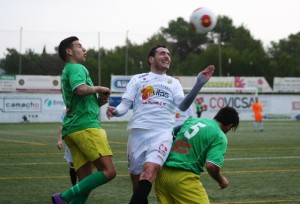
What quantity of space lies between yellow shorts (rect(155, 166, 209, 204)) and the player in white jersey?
0.54m

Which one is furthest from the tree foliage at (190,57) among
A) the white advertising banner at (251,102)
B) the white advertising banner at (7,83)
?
the white advertising banner at (251,102)

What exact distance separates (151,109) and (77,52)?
116 cm

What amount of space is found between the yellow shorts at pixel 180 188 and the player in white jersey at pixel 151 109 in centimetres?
54

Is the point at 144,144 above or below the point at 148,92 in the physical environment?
below

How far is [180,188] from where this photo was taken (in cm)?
654

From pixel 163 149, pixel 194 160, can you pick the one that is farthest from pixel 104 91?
pixel 194 160

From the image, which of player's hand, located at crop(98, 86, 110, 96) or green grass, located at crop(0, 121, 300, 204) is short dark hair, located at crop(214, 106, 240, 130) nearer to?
player's hand, located at crop(98, 86, 110, 96)

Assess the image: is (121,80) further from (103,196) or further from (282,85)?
(103,196)

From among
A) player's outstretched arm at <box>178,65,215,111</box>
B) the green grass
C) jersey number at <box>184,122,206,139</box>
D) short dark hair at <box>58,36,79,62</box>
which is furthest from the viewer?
the green grass

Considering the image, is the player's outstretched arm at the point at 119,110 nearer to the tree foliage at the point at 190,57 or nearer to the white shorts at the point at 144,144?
the white shorts at the point at 144,144

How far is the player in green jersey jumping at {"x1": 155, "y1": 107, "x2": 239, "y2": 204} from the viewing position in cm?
652

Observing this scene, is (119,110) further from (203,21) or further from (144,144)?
(203,21)

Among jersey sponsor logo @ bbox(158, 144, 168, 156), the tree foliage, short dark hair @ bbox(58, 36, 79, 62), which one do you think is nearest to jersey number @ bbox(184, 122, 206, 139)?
jersey sponsor logo @ bbox(158, 144, 168, 156)

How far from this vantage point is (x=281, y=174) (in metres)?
13.7
